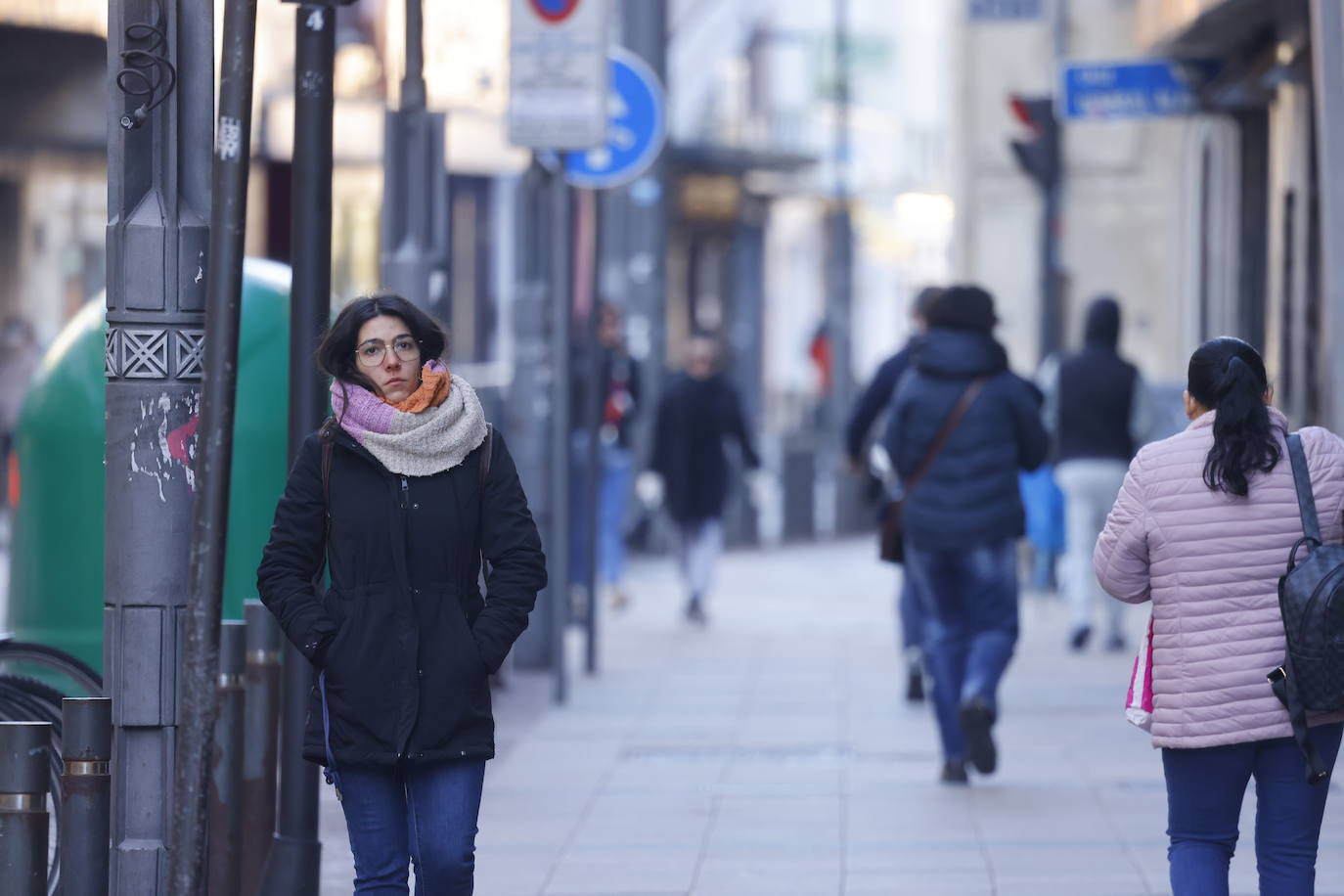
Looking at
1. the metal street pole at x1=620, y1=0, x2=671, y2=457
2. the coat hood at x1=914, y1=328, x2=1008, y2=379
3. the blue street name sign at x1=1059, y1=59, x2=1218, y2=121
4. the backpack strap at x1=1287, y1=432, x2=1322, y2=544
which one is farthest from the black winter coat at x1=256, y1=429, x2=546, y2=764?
the metal street pole at x1=620, y1=0, x2=671, y2=457

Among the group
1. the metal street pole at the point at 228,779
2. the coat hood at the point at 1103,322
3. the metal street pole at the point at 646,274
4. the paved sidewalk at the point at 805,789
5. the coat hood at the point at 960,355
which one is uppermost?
the metal street pole at the point at 646,274

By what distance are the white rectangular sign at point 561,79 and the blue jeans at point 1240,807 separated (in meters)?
6.19

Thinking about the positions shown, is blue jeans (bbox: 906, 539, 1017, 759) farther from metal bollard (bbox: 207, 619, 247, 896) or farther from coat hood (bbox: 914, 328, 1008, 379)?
metal bollard (bbox: 207, 619, 247, 896)

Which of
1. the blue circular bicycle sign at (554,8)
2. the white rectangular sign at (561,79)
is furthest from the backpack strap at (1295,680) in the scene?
the blue circular bicycle sign at (554,8)

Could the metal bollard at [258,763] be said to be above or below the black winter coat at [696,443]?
below

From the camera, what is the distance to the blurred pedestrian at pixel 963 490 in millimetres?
8945

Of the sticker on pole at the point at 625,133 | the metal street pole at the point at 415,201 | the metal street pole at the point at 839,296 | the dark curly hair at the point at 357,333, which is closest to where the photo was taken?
the dark curly hair at the point at 357,333

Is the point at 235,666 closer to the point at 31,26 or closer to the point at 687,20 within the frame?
the point at 31,26

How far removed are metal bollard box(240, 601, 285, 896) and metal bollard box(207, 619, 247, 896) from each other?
6.7 inches

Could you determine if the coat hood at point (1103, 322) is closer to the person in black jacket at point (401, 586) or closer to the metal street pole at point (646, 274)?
the metal street pole at point (646, 274)

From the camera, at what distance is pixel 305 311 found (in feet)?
21.1

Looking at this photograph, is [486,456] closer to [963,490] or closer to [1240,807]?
[1240,807]

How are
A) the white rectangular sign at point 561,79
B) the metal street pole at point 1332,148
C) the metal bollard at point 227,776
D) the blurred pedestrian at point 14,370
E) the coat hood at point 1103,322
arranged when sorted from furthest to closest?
the blurred pedestrian at point 14,370
the coat hood at point 1103,322
the white rectangular sign at point 561,79
the metal street pole at point 1332,148
the metal bollard at point 227,776

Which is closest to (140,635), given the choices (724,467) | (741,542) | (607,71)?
(607,71)
